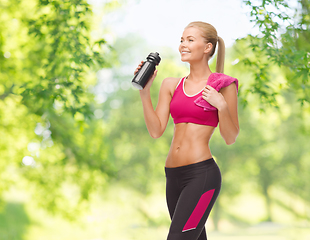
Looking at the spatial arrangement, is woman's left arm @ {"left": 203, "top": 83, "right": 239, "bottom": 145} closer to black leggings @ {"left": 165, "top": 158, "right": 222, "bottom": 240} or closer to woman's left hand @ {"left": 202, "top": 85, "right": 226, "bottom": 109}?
woman's left hand @ {"left": 202, "top": 85, "right": 226, "bottom": 109}

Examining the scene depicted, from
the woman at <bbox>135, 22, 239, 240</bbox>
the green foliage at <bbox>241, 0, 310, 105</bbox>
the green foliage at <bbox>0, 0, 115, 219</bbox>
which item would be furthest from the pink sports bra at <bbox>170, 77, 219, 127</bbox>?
the green foliage at <bbox>0, 0, 115, 219</bbox>

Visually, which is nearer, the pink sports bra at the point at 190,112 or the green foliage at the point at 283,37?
the pink sports bra at the point at 190,112

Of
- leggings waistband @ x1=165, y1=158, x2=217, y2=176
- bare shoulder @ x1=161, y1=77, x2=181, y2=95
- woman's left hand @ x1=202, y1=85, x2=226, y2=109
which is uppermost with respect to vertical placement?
bare shoulder @ x1=161, y1=77, x2=181, y2=95

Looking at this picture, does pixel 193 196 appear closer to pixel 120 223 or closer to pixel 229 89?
pixel 229 89

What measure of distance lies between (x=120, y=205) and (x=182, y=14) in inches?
351

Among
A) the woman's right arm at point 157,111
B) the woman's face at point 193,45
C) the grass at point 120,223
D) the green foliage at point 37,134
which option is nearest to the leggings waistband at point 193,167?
the woman's right arm at point 157,111

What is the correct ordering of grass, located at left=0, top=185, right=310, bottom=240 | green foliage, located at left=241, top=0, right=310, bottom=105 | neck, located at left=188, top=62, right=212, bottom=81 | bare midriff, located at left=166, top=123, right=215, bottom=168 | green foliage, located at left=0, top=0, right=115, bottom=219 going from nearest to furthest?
bare midriff, located at left=166, top=123, right=215, bottom=168 → neck, located at left=188, top=62, right=212, bottom=81 → green foliage, located at left=241, top=0, right=310, bottom=105 → green foliage, located at left=0, top=0, right=115, bottom=219 → grass, located at left=0, top=185, right=310, bottom=240

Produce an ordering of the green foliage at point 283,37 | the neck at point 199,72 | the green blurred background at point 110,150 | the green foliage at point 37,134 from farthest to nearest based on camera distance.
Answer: the green foliage at point 37,134 → the green blurred background at point 110,150 → the green foliage at point 283,37 → the neck at point 199,72

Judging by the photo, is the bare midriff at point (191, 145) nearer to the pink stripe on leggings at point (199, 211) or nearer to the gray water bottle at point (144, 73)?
the pink stripe on leggings at point (199, 211)

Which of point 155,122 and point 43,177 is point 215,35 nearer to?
point 155,122

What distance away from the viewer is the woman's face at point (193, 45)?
75.5 inches

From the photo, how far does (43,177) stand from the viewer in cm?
845

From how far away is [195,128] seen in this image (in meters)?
1.88

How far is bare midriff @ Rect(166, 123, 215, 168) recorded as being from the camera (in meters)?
1.86
